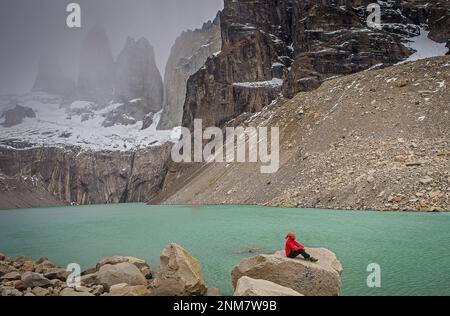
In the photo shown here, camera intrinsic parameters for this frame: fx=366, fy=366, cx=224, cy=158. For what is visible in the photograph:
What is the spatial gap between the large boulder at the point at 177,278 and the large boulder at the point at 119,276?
1.60 m

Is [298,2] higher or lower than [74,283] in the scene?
higher

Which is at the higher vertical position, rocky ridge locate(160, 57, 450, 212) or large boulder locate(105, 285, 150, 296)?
rocky ridge locate(160, 57, 450, 212)

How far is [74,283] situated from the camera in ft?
42.5

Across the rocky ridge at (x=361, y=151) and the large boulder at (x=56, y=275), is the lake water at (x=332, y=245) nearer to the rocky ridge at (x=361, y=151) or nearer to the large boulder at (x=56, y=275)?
the large boulder at (x=56, y=275)

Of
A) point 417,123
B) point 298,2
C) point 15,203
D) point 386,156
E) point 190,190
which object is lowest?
point 15,203

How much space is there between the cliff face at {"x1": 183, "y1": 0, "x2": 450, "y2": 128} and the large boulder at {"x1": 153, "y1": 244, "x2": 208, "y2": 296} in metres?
80.6

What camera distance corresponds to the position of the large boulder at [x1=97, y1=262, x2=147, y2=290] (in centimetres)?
1253

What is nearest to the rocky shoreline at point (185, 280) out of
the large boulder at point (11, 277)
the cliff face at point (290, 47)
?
the large boulder at point (11, 277)

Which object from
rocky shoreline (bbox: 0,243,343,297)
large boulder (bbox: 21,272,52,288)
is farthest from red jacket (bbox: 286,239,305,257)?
large boulder (bbox: 21,272,52,288)

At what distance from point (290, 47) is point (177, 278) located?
117631 millimetres

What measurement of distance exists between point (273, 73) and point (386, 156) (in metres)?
74.7

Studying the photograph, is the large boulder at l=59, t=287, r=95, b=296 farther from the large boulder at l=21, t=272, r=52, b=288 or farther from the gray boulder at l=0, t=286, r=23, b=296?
the large boulder at l=21, t=272, r=52, b=288
